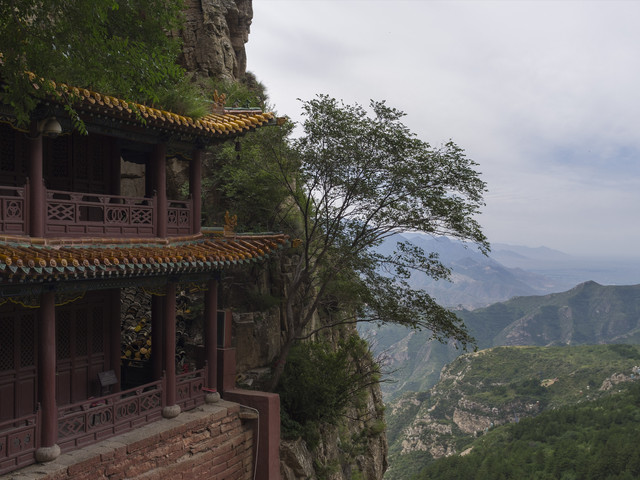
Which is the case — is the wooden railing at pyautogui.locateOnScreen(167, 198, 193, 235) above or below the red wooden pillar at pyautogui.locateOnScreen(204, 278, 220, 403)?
above

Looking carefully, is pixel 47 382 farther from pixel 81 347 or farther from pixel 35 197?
pixel 35 197

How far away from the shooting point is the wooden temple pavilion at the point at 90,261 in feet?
28.6

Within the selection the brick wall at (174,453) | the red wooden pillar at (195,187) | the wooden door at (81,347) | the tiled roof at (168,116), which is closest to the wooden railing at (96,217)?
the red wooden pillar at (195,187)

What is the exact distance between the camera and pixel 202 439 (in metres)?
11.2

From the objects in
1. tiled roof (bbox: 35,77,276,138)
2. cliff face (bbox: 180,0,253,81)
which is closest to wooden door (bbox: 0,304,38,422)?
tiled roof (bbox: 35,77,276,138)

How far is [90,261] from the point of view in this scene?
8578 millimetres

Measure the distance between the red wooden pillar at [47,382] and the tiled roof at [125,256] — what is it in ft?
2.49

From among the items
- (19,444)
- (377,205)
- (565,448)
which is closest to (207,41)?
(377,205)

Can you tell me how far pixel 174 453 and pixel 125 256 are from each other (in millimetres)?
4411

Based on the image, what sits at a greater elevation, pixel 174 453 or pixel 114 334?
pixel 114 334

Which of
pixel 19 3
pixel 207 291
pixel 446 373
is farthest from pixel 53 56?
pixel 446 373

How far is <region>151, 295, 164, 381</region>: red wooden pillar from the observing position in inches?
496

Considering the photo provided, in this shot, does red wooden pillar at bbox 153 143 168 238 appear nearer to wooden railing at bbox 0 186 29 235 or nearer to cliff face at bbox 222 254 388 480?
wooden railing at bbox 0 186 29 235

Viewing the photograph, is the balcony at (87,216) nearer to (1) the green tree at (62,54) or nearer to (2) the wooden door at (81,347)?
(1) the green tree at (62,54)
